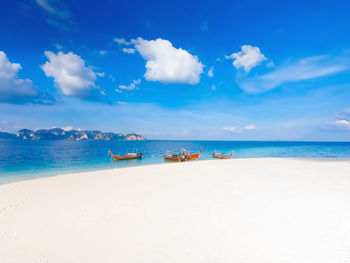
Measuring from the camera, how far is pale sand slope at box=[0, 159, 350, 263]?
417cm

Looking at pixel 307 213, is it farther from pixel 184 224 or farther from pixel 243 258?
pixel 184 224

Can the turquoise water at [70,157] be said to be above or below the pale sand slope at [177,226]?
below

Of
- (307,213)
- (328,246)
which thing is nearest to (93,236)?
(328,246)

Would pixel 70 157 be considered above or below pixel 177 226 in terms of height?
below

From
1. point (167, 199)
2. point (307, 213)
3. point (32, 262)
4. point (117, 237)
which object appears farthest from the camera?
point (167, 199)

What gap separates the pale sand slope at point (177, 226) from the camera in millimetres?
4172

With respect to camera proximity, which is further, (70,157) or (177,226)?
(70,157)

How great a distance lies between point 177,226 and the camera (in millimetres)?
5523

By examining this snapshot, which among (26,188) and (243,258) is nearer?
(243,258)

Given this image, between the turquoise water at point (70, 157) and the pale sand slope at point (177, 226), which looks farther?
the turquoise water at point (70, 157)

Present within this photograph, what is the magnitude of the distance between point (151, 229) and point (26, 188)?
10.00 metres

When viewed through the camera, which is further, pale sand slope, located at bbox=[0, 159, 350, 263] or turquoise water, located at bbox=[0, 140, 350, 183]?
turquoise water, located at bbox=[0, 140, 350, 183]

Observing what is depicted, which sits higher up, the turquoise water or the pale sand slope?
the pale sand slope

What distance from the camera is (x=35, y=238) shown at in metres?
4.97
